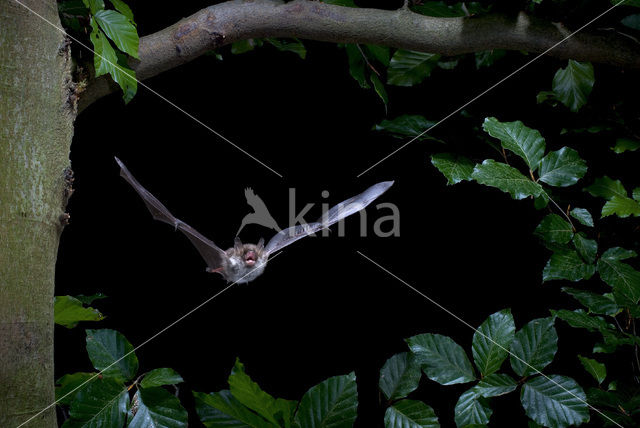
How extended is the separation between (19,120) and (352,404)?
62cm

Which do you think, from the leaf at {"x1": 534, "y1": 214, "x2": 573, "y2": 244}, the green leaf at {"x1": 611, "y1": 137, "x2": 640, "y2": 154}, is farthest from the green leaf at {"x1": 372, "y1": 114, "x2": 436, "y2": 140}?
the green leaf at {"x1": 611, "y1": 137, "x2": 640, "y2": 154}

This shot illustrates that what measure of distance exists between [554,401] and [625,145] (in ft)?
1.81

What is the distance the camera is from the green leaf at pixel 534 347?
91cm

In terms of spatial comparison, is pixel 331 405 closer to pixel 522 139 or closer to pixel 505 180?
pixel 505 180

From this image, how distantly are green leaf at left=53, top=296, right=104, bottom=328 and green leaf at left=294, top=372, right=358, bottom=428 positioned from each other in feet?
1.32

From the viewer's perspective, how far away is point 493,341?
0.92 m

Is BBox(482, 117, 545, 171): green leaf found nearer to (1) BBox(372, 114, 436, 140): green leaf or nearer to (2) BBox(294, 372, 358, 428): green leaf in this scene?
(1) BBox(372, 114, 436, 140): green leaf

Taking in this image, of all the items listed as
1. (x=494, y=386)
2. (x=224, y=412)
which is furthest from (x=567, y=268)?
(x=224, y=412)

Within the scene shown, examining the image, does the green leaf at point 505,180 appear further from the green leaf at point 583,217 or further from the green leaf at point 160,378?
the green leaf at point 160,378

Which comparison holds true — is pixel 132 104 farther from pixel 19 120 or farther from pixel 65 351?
pixel 65 351

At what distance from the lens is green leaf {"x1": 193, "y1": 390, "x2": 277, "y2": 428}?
2.58ft

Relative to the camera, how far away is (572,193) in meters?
1.16

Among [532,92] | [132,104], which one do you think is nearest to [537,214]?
[532,92]

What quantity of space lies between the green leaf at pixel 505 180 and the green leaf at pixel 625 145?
0.91 feet
